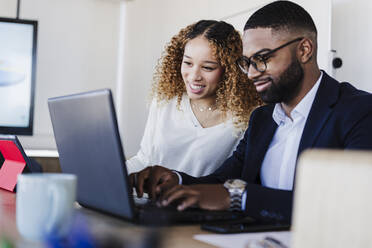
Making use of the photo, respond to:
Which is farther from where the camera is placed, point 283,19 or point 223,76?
point 223,76

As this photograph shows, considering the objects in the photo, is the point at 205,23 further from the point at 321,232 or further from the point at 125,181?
the point at 321,232

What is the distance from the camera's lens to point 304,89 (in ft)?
4.95

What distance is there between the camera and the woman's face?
1.94m

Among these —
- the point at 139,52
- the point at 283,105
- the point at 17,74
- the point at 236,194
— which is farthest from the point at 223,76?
the point at 139,52

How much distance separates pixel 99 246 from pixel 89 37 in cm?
423

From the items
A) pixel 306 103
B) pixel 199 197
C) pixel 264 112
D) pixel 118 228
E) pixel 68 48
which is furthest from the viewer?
pixel 68 48

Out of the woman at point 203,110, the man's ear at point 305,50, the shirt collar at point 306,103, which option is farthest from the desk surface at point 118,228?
the woman at point 203,110

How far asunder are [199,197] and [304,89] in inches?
26.8

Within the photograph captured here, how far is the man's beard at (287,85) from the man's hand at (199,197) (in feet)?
1.78

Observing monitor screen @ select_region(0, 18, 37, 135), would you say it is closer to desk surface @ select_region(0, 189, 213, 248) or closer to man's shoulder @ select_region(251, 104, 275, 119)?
man's shoulder @ select_region(251, 104, 275, 119)

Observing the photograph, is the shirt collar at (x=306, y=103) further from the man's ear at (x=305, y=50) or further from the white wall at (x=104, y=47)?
the white wall at (x=104, y=47)

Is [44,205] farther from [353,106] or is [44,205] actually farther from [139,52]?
[139,52]

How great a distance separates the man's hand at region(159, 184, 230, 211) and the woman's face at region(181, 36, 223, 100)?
0.93m

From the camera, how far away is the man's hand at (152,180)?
1.22m
